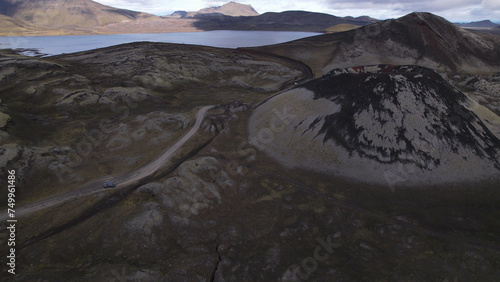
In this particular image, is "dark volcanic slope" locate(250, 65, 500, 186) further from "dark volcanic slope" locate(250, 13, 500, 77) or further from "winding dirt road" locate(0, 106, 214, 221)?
"dark volcanic slope" locate(250, 13, 500, 77)

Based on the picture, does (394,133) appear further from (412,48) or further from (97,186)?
(412,48)

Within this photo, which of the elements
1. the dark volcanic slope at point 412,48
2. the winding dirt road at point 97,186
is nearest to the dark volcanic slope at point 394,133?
the winding dirt road at point 97,186

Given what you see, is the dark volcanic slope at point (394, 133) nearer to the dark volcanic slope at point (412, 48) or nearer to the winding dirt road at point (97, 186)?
the winding dirt road at point (97, 186)

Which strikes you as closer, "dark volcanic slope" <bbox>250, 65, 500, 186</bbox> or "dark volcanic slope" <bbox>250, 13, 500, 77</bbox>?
"dark volcanic slope" <bbox>250, 65, 500, 186</bbox>

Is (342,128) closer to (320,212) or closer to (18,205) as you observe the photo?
(320,212)

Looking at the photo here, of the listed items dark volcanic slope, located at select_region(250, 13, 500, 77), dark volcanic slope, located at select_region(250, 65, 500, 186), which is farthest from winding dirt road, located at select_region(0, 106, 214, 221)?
dark volcanic slope, located at select_region(250, 13, 500, 77)

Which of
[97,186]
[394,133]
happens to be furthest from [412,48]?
[97,186]
